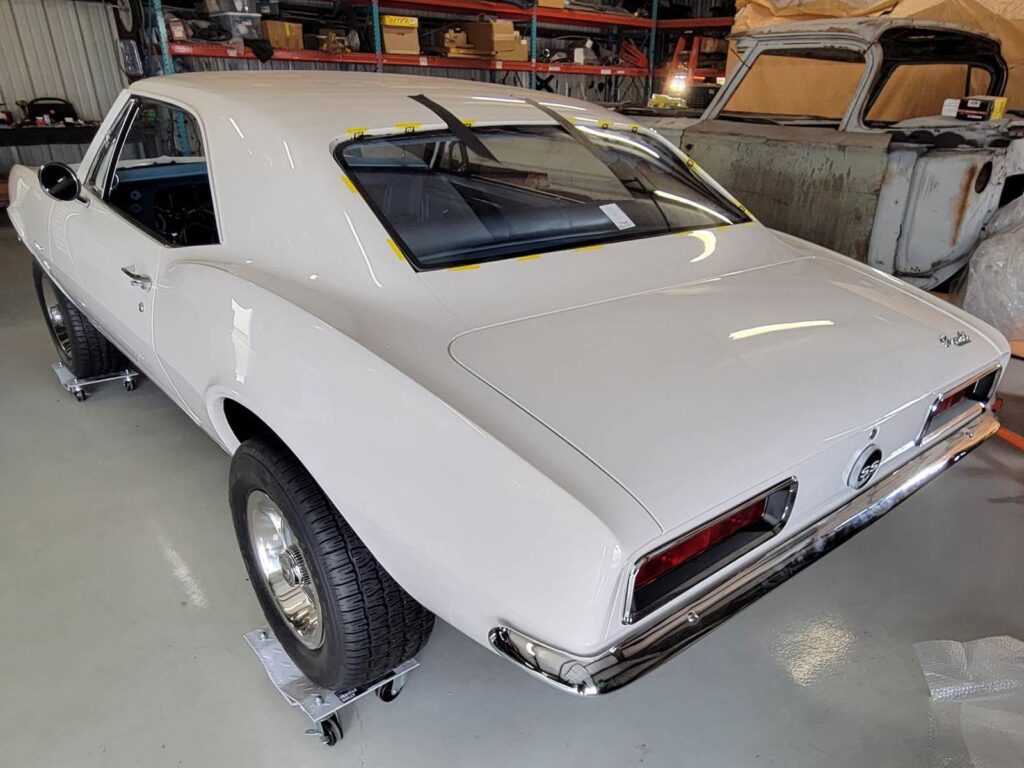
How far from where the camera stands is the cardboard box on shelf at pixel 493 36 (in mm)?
7336

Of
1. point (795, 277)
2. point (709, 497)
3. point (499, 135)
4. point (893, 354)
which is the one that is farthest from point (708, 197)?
point (709, 497)

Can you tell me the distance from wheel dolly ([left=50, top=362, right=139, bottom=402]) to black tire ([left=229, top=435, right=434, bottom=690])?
2.02 meters

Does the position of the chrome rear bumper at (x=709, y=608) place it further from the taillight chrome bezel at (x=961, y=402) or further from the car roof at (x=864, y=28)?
the car roof at (x=864, y=28)

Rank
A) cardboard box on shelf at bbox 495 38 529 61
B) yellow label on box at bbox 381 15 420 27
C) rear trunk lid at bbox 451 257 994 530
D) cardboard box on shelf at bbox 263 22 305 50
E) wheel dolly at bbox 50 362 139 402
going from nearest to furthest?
rear trunk lid at bbox 451 257 994 530 → wheel dolly at bbox 50 362 139 402 → cardboard box on shelf at bbox 263 22 305 50 → yellow label on box at bbox 381 15 420 27 → cardboard box on shelf at bbox 495 38 529 61

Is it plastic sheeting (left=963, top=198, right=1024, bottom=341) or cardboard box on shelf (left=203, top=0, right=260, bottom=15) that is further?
cardboard box on shelf (left=203, top=0, right=260, bottom=15)

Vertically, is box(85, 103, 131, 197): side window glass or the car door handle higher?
box(85, 103, 131, 197): side window glass

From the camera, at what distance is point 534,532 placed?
1.07 meters

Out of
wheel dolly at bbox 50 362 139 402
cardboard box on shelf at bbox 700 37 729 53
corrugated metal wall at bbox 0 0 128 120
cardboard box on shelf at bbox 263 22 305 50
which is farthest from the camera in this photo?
cardboard box on shelf at bbox 700 37 729 53

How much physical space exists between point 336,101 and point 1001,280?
3737mm

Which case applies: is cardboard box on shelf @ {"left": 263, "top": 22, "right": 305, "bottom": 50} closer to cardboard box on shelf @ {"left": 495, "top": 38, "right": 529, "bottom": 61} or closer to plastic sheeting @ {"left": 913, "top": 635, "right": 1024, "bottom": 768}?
cardboard box on shelf @ {"left": 495, "top": 38, "right": 529, "bottom": 61}

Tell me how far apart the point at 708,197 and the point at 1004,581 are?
1550 mm

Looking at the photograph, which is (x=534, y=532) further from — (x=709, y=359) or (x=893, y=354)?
(x=893, y=354)

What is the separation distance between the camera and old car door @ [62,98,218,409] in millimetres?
1999

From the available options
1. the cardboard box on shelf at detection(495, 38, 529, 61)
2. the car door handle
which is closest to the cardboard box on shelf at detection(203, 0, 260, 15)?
the cardboard box on shelf at detection(495, 38, 529, 61)
